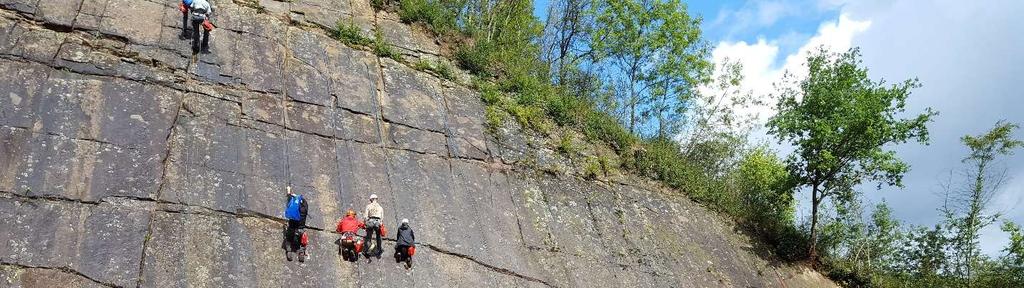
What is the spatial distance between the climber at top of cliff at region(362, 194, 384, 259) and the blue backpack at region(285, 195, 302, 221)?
1415 mm

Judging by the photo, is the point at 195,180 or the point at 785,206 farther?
the point at 785,206

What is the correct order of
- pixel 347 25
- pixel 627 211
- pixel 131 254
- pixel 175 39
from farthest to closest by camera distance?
pixel 347 25 < pixel 627 211 < pixel 175 39 < pixel 131 254

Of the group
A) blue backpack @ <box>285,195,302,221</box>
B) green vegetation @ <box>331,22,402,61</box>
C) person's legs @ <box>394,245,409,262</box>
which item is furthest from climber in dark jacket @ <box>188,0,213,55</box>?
person's legs @ <box>394,245,409,262</box>

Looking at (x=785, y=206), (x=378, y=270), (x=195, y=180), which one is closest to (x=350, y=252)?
(x=378, y=270)

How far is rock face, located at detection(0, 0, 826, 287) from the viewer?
44.8 feet

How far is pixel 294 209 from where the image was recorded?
14.5 metres

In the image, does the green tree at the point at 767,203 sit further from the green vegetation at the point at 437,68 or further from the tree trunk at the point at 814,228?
the green vegetation at the point at 437,68

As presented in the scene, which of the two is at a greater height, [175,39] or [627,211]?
[627,211]

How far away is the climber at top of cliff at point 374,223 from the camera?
50.4 ft

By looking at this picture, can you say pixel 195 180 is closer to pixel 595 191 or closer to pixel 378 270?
pixel 378 270

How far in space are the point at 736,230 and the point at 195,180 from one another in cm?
1536

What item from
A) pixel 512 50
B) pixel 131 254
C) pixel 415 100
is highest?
pixel 512 50

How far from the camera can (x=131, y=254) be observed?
43.2 ft

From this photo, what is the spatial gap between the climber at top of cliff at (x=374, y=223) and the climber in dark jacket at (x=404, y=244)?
13.9 inches
